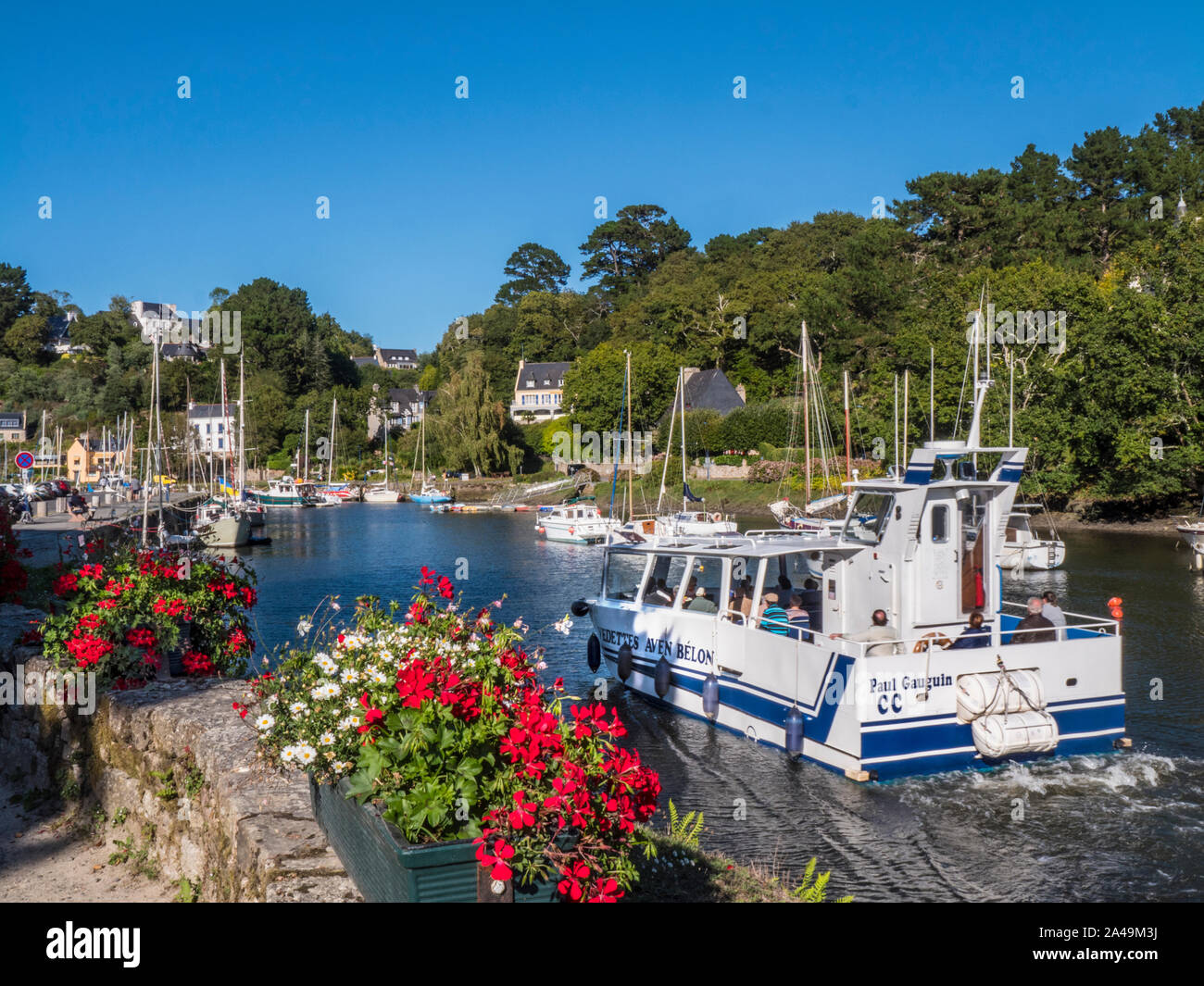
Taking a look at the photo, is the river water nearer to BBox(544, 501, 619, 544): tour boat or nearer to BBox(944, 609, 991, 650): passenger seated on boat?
BBox(944, 609, 991, 650): passenger seated on boat

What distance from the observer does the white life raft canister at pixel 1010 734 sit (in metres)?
14.8

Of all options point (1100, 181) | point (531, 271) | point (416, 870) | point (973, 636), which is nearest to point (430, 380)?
point (531, 271)

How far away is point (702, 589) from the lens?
19828 millimetres

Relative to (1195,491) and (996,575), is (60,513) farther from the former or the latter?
(1195,491)

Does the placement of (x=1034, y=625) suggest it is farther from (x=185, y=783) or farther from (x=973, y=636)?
(x=185, y=783)

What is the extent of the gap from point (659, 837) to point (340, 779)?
4624 mm

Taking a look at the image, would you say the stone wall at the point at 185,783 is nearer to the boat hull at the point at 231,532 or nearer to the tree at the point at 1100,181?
the boat hull at the point at 231,532

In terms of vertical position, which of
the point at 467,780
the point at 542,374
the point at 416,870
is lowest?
the point at 416,870

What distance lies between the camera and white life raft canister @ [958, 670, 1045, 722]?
14953 mm

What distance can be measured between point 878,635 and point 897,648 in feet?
1.65

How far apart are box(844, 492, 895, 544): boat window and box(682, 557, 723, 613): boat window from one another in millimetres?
2547

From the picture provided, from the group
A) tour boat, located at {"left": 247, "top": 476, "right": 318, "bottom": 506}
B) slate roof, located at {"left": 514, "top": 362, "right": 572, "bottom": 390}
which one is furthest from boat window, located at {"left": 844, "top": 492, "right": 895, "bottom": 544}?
slate roof, located at {"left": 514, "top": 362, "right": 572, "bottom": 390}
